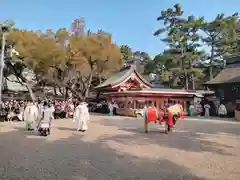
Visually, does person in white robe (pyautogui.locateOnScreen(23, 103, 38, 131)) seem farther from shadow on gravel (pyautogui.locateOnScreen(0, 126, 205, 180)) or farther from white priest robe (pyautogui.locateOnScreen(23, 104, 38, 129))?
shadow on gravel (pyautogui.locateOnScreen(0, 126, 205, 180))

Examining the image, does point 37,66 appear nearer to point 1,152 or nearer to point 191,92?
point 191,92

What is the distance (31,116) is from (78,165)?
854 cm

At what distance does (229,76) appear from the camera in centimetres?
3100

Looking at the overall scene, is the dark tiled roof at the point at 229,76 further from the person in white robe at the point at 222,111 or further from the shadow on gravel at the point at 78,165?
the shadow on gravel at the point at 78,165

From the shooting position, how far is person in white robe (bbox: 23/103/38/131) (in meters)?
14.6

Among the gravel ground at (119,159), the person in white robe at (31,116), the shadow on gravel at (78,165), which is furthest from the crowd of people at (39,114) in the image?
the shadow on gravel at (78,165)

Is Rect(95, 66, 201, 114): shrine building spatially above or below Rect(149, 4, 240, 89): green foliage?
below

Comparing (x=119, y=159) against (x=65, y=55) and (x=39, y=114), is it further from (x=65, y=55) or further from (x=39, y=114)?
(x=65, y=55)

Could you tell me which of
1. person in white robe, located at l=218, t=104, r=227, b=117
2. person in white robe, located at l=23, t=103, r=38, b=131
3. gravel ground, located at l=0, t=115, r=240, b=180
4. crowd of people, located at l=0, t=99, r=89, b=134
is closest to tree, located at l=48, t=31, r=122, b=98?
crowd of people, located at l=0, t=99, r=89, b=134

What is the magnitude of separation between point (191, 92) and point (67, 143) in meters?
22.0

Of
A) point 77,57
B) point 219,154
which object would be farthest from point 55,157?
point 77,57

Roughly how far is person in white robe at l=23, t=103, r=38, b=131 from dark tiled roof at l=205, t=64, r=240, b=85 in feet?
71.1

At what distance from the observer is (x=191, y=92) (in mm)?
29875

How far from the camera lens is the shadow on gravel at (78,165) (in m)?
5.99
